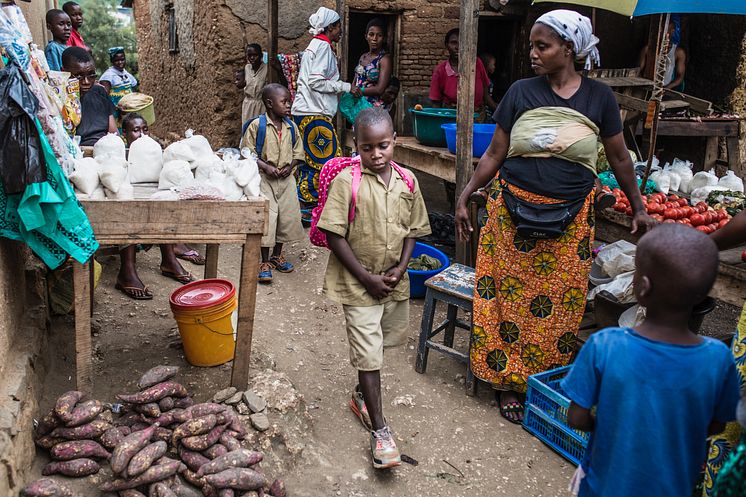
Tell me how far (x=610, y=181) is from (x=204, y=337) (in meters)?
3.30

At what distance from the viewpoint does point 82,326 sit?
3.10 meters

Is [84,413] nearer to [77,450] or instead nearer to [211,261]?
[77,450]

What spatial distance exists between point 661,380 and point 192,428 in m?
1.96

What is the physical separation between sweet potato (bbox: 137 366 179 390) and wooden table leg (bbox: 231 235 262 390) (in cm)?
33

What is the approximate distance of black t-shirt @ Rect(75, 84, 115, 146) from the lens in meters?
4.96

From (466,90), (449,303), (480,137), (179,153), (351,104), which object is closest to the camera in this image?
(179,153)

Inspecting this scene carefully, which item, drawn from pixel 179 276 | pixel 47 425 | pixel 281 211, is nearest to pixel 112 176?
pixel 47 425

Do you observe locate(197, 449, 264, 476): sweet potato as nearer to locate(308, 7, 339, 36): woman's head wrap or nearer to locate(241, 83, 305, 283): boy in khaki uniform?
locate(241, 83, 305, 283): boy in khaki uniform

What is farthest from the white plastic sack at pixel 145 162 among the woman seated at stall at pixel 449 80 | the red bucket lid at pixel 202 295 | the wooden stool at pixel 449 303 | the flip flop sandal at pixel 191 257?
the woman seated at stall at pixel 449 80

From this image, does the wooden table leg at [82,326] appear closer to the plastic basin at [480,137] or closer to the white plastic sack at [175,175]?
the white plastic sack at [175,175]

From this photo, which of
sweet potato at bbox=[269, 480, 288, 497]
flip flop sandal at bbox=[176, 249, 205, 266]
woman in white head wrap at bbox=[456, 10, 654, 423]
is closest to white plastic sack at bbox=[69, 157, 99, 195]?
sweet potato at bbox=[269, 480, 288, 497]

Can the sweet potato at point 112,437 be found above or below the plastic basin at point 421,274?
below

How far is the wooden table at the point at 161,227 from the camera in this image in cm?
303

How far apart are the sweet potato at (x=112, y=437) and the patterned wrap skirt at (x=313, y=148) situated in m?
4.34
